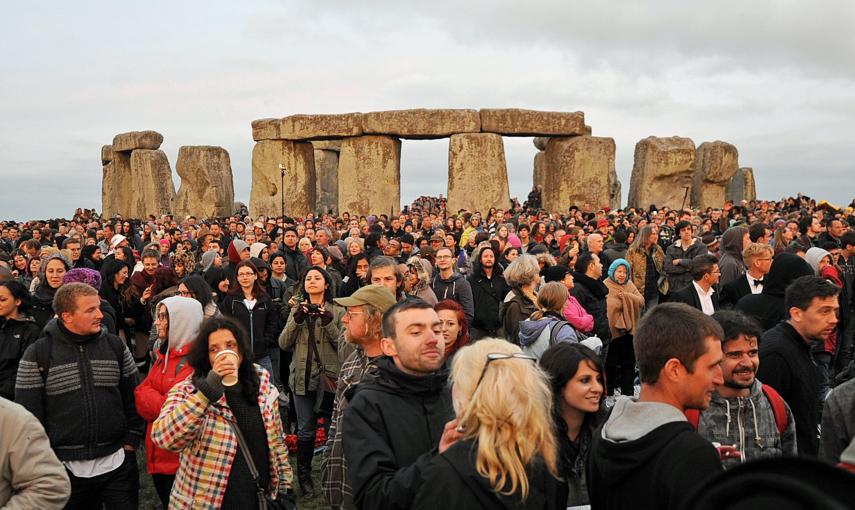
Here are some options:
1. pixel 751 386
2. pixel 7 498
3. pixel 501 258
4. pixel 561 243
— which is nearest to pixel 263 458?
pixel 7 498

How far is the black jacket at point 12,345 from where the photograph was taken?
4770 millimetres

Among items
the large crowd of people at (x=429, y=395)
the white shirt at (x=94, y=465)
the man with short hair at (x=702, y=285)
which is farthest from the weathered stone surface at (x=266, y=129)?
the white shirt at (x=94, y=465)

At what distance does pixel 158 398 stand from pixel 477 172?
53.4ft

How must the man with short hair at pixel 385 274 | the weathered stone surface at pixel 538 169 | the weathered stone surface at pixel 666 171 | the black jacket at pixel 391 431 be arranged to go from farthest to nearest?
the weathered stone surface at pixel 538 169, the weathered stone surface at pixel 666 171, the man with short hair at pixel 385 274, the black jacket at pixel 391 431

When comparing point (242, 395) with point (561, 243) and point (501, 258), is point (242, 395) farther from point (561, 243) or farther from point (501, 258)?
point (561, 243)

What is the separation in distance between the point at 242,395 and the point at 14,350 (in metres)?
2.06

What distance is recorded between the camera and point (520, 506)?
2299 mm

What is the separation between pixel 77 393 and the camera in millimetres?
4051

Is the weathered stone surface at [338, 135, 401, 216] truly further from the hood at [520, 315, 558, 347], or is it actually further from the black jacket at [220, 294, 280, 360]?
the hood at [520, 315, 558, 347]

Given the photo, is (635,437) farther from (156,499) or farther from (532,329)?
(156,499)

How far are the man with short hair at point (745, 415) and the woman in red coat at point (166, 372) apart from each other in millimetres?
2605

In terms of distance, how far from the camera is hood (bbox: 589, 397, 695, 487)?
2332mm

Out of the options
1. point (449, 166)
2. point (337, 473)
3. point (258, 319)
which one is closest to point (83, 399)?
point (337, 473)

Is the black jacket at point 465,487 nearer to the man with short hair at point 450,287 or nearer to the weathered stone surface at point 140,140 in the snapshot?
the man with short hair at point 450,287
